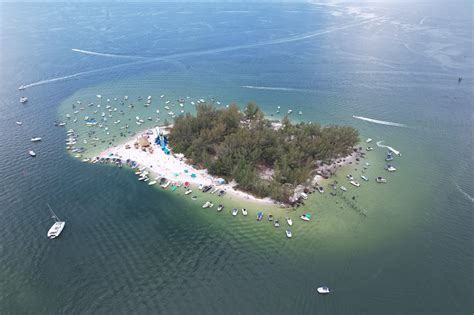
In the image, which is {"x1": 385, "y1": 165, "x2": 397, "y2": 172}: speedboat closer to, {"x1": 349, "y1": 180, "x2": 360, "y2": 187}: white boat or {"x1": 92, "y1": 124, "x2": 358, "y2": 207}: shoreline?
{"x1": 92, "y1": 124, "x2": 358, "y2": 207}: shoreline

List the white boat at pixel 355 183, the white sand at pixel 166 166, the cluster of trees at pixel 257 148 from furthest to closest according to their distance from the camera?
the white boat at pixel 355 183 < the white sand at pixel 166 166 < the cluster of trees at pixel 257 148

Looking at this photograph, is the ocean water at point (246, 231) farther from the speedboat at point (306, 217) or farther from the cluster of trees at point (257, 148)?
the cluster of trees at point (257, 148)

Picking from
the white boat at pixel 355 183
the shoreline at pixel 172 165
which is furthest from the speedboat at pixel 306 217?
the white boat at pixel 355 183

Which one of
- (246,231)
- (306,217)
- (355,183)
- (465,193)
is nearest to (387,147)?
(465,193)

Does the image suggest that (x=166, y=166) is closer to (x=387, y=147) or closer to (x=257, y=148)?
(x=257, y=148)

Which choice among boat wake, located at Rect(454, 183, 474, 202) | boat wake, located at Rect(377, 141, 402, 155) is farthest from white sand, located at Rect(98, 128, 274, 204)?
boat wake, located at Rect(454, 183, 474, 202)

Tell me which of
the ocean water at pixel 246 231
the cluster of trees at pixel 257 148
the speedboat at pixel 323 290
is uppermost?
the cluster of trees at pixel 257 148

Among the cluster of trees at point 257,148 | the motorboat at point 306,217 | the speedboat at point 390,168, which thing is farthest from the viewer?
the speedboat at point 390,168

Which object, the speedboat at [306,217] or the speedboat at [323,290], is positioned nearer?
the speedboat at [323,290]

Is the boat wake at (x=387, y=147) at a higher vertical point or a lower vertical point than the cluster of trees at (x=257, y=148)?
lower
